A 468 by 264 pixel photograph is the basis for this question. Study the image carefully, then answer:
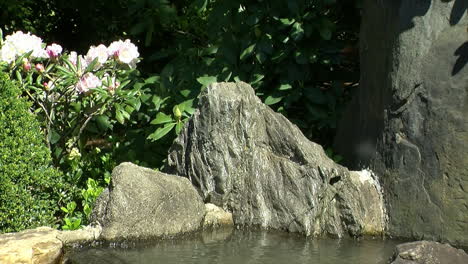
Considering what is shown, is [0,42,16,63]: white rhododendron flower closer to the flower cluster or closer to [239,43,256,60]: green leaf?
the flower cluster

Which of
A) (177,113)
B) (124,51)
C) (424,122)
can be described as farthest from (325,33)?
(124,51)

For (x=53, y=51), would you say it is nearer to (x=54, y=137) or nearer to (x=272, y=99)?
(x=54, y=137)

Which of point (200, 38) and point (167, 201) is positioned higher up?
point (200, 38)

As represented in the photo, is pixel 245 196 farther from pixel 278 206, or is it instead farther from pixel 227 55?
pixel 227 55

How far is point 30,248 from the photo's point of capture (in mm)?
4875

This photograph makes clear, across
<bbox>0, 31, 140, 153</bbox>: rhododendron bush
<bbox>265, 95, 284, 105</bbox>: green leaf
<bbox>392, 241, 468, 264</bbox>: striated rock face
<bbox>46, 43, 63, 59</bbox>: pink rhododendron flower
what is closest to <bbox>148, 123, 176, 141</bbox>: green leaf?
<bbox>0, 31, 140, 153</bbox>: rhododendron bush

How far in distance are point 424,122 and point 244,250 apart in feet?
5.40

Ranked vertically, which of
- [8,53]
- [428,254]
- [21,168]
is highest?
[8,53]

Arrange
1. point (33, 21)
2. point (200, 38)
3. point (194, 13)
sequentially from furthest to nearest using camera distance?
1. point (33, 21)
2. point (194, 13)
3. point (200, 38)

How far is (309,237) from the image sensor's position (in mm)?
5969

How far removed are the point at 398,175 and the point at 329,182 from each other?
524 millimetres

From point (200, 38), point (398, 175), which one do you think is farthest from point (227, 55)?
point (398, 175)

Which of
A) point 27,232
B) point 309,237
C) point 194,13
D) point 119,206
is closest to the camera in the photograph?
point 27,232

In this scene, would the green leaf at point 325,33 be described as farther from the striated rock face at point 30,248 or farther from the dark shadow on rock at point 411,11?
the striated rock face at point 30,248
